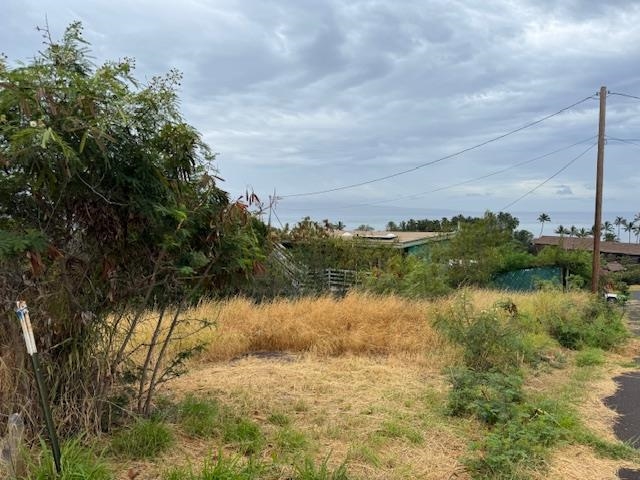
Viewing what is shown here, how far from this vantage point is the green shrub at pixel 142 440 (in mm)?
4207

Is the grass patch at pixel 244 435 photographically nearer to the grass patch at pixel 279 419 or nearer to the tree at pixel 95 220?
the grass patch at pixel 279 419

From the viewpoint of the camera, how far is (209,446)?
4523 millimetres

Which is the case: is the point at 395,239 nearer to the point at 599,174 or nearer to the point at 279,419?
the point at 599,174

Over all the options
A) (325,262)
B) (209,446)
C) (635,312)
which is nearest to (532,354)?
(209,446)

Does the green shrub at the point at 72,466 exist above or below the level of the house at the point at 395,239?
below

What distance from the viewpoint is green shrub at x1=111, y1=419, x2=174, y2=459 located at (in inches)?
166

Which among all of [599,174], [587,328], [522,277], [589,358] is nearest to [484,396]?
[589,358]

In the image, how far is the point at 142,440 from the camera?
14.1 ft

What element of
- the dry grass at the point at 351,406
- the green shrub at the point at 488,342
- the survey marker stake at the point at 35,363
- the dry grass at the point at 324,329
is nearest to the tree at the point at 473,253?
the dry grass at the point at 324,329

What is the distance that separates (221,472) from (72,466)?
941 millimetres

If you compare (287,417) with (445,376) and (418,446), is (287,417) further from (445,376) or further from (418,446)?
(445,376)

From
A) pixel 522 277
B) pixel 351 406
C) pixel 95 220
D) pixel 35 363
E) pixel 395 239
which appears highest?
pixel 395 239

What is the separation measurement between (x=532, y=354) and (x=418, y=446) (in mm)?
5219

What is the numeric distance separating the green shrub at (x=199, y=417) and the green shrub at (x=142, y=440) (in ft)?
0.99
